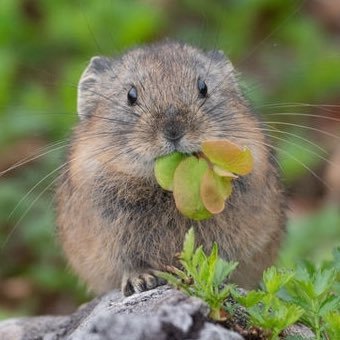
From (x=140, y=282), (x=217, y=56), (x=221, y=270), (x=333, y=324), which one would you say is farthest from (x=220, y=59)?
(x=333, y=324)

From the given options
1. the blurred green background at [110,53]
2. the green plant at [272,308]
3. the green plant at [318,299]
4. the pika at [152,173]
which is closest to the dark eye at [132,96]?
the pika at [152,173]

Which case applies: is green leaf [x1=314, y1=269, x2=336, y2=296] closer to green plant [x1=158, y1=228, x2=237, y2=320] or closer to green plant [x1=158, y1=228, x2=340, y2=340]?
green plant [x1=158, y1=228, x2=340, y2=340]

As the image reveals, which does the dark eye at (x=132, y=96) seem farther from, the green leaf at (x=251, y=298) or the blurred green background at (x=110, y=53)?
the blurred green background at (x=110, y=53)

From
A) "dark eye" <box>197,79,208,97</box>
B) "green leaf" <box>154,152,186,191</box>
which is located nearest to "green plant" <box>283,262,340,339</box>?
"green leaf" <box>154,152,186,191</box>

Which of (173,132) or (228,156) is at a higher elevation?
(173,132)

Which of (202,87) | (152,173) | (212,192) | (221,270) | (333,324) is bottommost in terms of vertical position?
(333,324)

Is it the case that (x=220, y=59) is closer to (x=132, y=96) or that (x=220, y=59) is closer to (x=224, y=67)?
(x=224, y=67)
